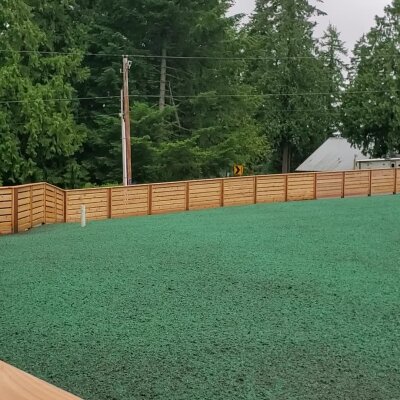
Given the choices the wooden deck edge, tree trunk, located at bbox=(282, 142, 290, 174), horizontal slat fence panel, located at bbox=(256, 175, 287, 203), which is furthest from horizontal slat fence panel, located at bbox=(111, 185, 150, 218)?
tree trunk, located at bbox=(282, 142, 290, 174)

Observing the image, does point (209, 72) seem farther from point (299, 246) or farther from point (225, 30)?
point (299, 246)

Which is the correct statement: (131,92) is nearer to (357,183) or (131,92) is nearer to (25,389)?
(357,183)

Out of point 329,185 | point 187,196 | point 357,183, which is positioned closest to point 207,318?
point 187,196

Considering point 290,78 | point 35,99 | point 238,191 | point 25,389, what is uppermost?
point 290,78

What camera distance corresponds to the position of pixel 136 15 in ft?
98.6

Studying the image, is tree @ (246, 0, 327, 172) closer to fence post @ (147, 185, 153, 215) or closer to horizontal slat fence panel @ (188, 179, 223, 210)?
horizontal slat fence panel @ (188, 179, 223, 210)

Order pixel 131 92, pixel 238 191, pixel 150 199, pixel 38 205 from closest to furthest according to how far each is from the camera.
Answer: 1. pixel 38 205
2. pixel 150 199
3. pixel 238 191
4. pixel 131 92

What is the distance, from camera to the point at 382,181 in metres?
27.8

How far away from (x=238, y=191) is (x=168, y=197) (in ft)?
12.3

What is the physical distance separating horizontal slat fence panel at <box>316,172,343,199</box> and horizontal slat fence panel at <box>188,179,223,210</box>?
552cm

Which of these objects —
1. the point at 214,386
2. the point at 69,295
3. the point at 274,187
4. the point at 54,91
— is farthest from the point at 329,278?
the point at 54,91

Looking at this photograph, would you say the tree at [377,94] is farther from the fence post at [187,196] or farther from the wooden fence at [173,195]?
the fence post at [187,196]

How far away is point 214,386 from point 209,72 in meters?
29.8

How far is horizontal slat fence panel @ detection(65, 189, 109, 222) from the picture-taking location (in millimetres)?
18281
